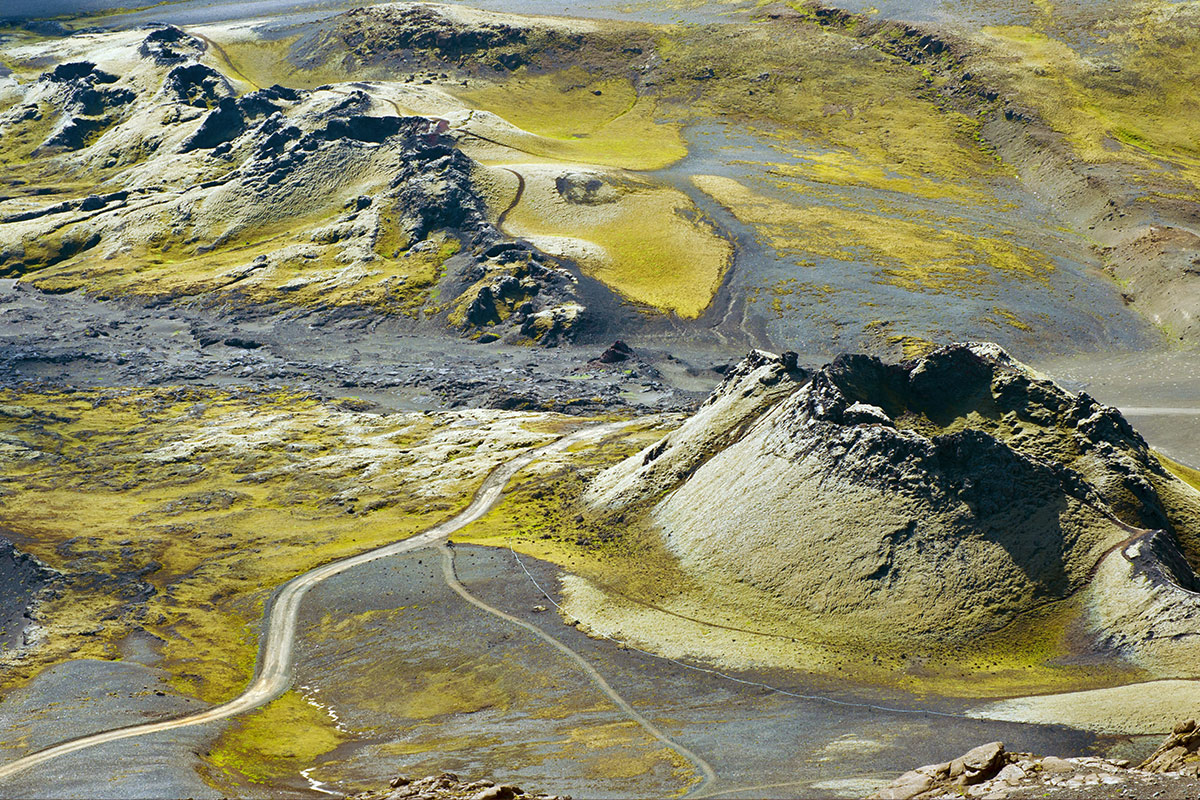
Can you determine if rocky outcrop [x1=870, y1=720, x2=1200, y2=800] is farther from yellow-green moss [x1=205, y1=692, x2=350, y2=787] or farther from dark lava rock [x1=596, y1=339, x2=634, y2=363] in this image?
dark lava rock [x1=596, y1=339, x2=634, y2=363]

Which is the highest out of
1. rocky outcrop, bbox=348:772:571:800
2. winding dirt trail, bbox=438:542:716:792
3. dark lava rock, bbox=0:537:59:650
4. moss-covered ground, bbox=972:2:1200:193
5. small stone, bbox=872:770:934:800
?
moss-covered ground, bbox=972:2:1200:193

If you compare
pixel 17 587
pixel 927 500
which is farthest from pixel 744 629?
pixel 17 587

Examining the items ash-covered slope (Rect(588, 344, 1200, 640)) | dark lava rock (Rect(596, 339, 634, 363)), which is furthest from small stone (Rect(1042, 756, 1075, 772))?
dark lava rock (Rect(596, 339, 634, 363))

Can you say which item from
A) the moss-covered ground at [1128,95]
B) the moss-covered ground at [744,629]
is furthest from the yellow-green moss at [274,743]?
the moss-covered ground at [1128,95]

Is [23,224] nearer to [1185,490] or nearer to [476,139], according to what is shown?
[476,139]

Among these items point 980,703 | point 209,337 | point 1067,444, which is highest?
Result: point 1067,444

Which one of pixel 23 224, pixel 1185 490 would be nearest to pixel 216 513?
pixel 1185 490

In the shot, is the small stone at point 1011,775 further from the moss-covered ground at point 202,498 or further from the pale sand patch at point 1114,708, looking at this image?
the moss-covered ground at point 202,498
